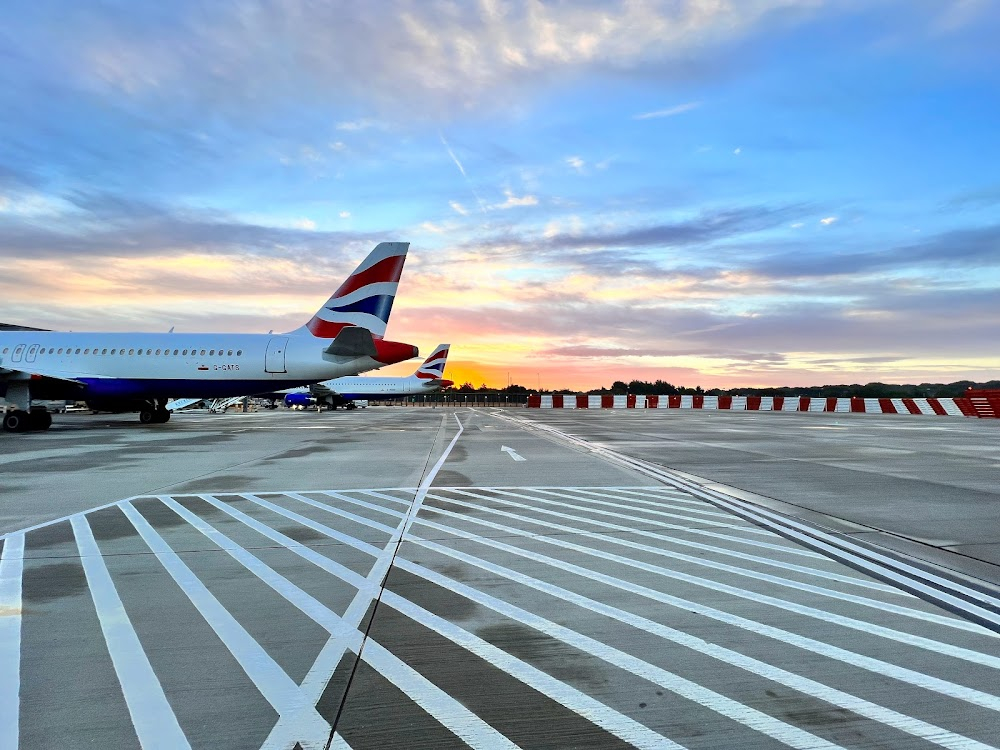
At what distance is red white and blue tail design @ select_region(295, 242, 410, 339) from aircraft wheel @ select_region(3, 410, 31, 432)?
34.2ft

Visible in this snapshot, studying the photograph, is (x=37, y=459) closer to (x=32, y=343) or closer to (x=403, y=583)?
(x=403, y=583)

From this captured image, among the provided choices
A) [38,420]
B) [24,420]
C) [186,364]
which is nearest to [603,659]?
[186,364]

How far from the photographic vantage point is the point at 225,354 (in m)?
25.4

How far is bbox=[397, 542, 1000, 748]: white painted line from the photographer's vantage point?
2.83 metres

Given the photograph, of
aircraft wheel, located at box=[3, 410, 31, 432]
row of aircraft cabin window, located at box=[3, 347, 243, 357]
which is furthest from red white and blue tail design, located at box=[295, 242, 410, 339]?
aircraft wheel, located at box=[3, 410, 31, 432]

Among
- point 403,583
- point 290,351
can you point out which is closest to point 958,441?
point 403,583

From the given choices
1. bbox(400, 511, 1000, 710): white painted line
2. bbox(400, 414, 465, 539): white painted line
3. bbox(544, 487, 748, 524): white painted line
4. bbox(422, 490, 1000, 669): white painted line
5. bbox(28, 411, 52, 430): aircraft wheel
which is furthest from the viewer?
bbox(28, 411, 52, 430): aircraft wheel

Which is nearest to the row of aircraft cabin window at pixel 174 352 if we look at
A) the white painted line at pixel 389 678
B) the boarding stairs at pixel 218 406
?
the boarding stairs at pixel 218 406

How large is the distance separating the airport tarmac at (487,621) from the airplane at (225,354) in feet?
Result: 53.0

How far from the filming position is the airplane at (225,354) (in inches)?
990

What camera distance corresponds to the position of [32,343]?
86.2 feet

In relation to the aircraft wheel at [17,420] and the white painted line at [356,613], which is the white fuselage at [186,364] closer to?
the aircraft wheel at [17,420]

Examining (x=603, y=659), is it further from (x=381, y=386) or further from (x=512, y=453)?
(x=381, y=386)

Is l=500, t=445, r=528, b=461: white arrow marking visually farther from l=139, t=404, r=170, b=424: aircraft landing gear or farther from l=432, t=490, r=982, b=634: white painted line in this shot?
l=139, t=404, r=170, b=424: aircraft landing gear
